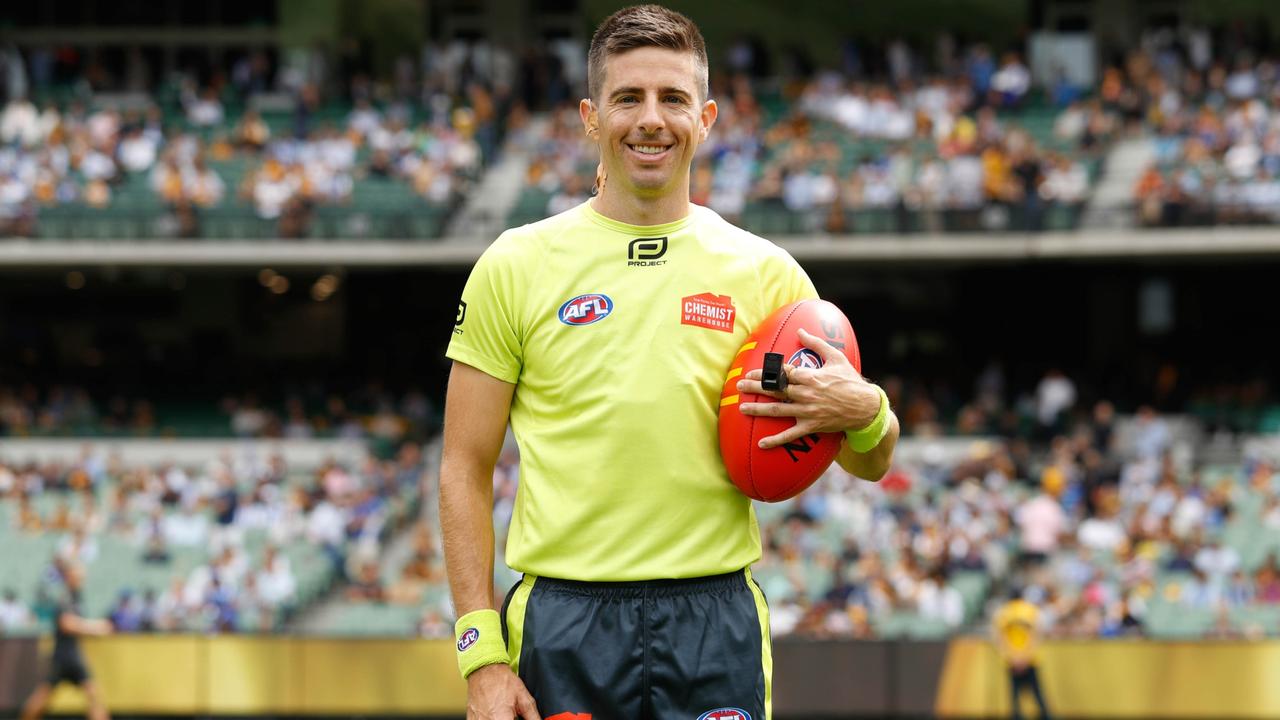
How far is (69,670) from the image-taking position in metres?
14.7

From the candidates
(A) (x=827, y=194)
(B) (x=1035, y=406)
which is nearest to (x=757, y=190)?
(A) (x=827, y=194)

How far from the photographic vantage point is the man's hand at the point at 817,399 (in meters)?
3.47

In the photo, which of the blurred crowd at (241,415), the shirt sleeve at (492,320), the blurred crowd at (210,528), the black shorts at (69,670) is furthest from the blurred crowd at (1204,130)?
the shirt sleeve at (492,320)

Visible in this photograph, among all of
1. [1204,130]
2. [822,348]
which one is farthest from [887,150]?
[822,348]

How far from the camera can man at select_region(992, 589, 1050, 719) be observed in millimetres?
13703

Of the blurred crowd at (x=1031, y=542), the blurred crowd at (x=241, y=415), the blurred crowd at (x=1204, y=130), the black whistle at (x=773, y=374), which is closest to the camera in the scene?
the black whistle at (x=773, y=374)

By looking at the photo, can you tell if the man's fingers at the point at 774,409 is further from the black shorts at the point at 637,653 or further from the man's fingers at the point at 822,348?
the black shorts at the point at 637,653

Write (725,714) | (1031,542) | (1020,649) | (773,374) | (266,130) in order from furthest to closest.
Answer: (266,130) → (1031,542) → (1020,649) → (725,714) → (773,374)

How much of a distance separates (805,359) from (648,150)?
0.55 m

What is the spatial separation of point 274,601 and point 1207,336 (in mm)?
13748

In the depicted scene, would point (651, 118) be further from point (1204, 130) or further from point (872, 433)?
point (1204, 130)

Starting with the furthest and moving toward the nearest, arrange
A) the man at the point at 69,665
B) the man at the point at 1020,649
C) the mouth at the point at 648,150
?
the man at the point at 69,665 → the man at the point at 1020,649 → the mouth at the point at 648,150

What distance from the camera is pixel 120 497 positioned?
19.7m

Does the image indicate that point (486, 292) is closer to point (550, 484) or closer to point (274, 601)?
point (550, 484)
